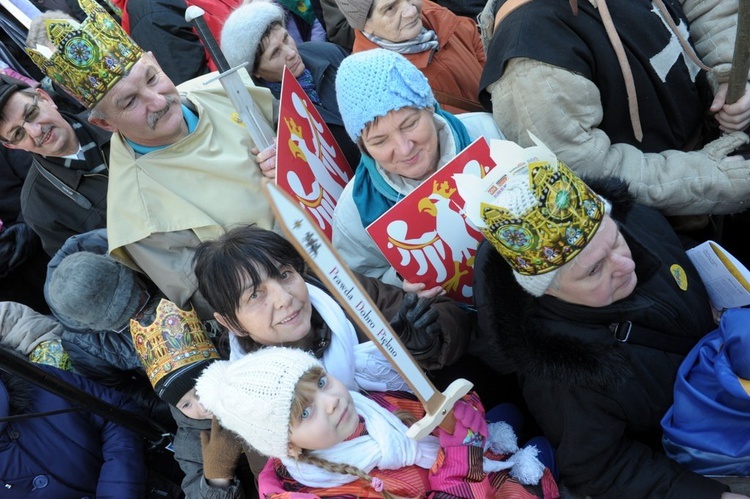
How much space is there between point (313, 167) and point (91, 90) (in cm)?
89

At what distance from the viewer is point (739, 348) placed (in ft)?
5.90

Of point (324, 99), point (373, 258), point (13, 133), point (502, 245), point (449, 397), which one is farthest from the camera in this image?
point (324, 99)

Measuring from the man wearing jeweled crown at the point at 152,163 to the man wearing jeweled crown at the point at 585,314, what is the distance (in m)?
1.12

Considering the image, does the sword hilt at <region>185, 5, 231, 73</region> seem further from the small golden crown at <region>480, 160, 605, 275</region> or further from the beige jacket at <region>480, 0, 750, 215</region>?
the small golden crown at <region>480, 160, 605, 275</region>

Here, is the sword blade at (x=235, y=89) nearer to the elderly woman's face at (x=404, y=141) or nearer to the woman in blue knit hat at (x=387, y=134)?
the woman in blue knit hat at (x=387, y=134)

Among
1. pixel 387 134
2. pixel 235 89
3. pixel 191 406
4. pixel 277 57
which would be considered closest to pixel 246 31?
pixel 277 57

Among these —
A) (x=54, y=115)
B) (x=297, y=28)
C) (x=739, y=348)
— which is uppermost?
(x=54, y=115)

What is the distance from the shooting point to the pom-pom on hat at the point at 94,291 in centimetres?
245

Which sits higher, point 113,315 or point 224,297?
point 224,297

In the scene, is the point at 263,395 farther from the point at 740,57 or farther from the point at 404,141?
the point at 740,57

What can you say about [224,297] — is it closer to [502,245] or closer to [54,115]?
[502,245]

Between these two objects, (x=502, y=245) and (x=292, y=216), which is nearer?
(x=292, y=216)

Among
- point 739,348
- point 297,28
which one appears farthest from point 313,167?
point 297,28

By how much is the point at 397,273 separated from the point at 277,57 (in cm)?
129
